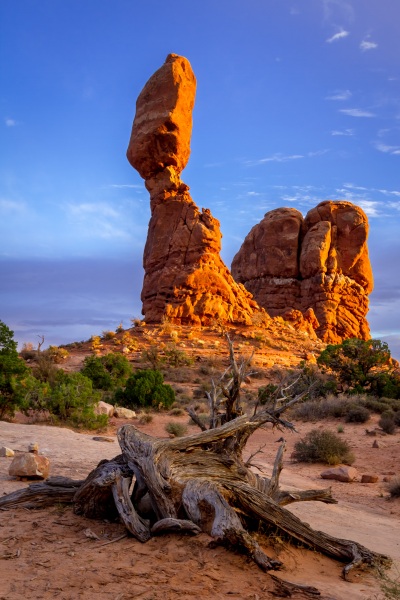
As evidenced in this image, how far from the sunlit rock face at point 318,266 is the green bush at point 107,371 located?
28.1 metres

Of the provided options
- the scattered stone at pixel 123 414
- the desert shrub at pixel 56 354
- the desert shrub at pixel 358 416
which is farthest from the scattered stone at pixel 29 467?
the desert shrub at pixel 56 354

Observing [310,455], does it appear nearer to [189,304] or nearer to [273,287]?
[189,304]

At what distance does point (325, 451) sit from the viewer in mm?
12992

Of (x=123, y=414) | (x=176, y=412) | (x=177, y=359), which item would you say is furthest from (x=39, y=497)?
(x=177, y=359)

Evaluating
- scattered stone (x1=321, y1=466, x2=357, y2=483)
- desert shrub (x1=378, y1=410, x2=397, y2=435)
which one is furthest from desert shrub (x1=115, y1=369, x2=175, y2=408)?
scattered stone (x1=321, y1=466, x2=357, y2=483)

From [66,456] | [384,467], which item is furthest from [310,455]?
[66,456]

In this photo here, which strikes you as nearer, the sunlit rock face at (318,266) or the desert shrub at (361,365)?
the desert shrub at (361,365)

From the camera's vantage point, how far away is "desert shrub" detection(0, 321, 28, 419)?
1603 centimetres

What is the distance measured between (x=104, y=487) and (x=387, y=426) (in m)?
12.8

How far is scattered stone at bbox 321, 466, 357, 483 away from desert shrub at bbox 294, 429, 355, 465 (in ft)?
3.21

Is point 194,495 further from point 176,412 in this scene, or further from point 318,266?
point 318,266

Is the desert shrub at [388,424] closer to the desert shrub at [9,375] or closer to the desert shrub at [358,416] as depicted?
the desert shrub at [358,416]

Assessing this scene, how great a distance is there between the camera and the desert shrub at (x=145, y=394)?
70.5 feet

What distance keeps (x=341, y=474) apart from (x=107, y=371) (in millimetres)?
18300
